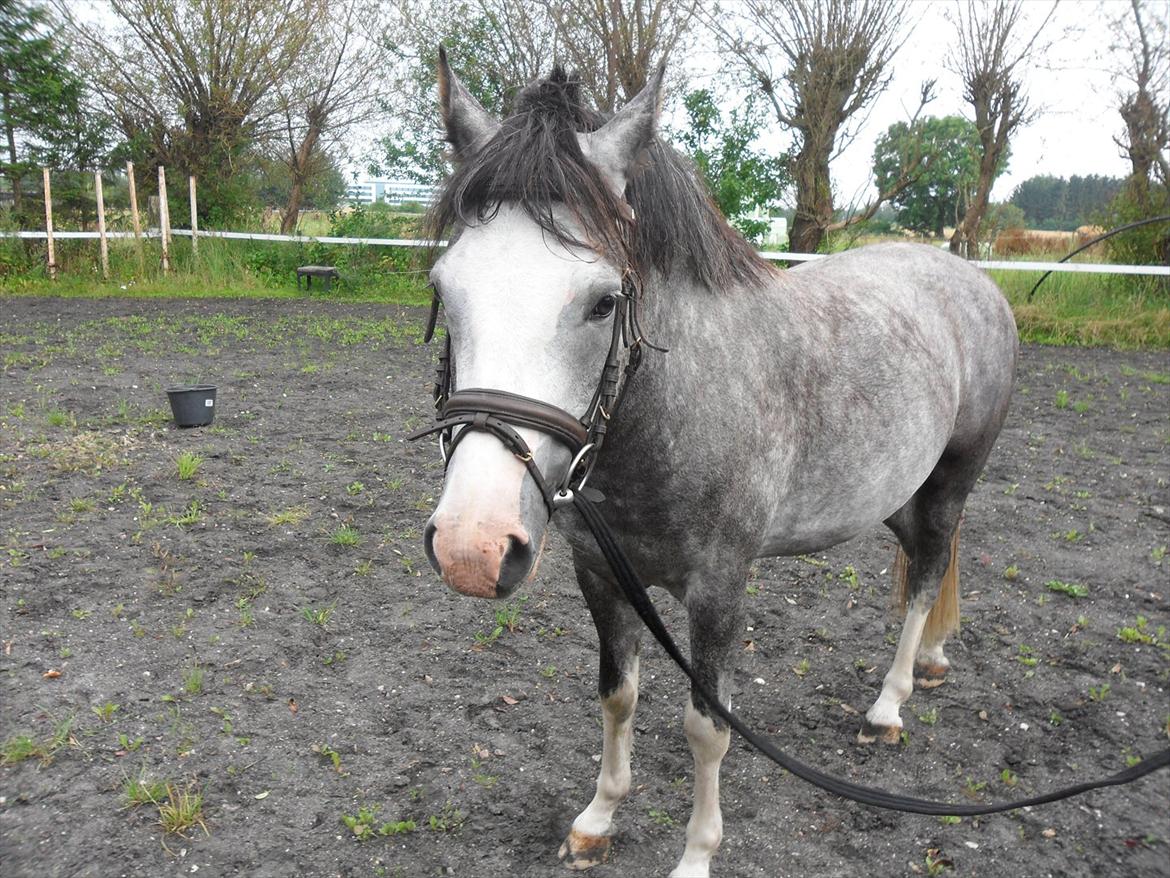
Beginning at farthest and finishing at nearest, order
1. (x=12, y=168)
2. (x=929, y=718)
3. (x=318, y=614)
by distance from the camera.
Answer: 1. (x=12, y=168)
2. (x=318, y=614)
3. (x=929, y=718)

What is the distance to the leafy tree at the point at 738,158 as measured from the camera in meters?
14.1

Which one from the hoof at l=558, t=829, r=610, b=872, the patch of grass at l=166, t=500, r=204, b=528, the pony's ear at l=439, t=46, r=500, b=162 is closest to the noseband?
the pony's ear at l=439, t=46, r=500, b=162

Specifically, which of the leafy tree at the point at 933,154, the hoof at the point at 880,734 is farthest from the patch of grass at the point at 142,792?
the leafy tree at the point at 933,154

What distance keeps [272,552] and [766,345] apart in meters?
3.36

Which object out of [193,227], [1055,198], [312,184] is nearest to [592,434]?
[193,227]

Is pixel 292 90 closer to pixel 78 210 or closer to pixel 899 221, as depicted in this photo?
pixel 78 210

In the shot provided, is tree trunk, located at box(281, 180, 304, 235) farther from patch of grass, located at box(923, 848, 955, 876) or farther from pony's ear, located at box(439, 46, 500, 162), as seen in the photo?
patch of grass, located at box(923, 848, 955, 876)

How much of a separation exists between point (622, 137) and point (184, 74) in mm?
20661

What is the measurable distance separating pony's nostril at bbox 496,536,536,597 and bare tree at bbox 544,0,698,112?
48.5ft

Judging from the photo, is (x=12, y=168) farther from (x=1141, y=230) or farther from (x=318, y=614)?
(x=1141, y=230)

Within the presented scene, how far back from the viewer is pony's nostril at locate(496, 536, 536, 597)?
1.63 m

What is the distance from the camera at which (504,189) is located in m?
1.86

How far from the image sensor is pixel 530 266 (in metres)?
1.78

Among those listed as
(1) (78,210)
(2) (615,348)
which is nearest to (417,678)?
(2) (615,348)
